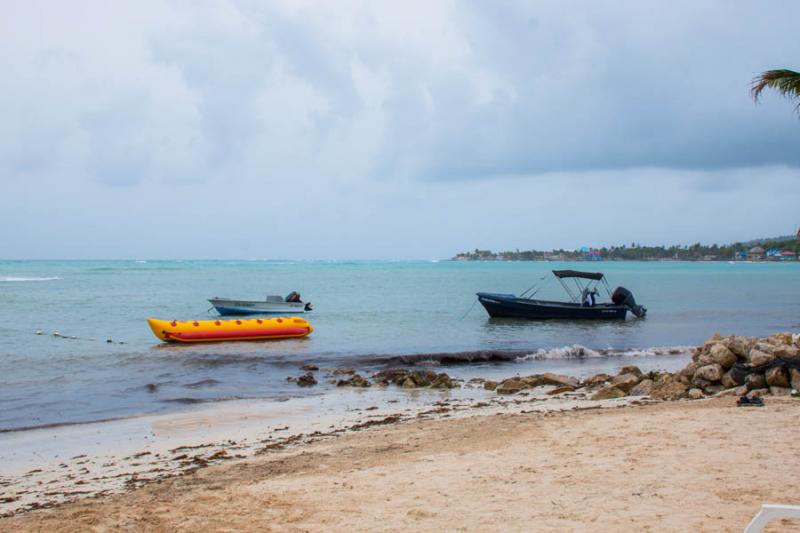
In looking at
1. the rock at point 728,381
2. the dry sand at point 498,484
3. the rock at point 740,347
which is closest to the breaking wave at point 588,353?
the rock at point 740,347

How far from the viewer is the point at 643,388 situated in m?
12.6

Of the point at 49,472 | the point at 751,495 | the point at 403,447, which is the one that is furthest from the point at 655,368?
the point at 49,472

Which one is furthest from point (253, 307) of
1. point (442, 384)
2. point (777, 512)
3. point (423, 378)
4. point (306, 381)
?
point (777, 512)

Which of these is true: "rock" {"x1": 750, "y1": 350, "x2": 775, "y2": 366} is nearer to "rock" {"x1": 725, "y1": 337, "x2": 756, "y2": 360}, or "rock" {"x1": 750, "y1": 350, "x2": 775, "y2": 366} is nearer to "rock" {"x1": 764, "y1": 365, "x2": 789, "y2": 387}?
"rock" {"x1": 764, "y1": 365, "x2": 789, "y2": 387}

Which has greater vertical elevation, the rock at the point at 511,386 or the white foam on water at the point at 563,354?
the rock at the point at 511,386

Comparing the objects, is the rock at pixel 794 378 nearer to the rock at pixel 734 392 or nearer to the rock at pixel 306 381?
the rock at pixel 734 392

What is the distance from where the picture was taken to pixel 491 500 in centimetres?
588

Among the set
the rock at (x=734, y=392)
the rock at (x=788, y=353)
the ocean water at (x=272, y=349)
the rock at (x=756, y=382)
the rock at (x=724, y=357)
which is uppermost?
the rock at (x=788, y=353)

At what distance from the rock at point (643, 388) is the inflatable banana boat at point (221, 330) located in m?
14.6

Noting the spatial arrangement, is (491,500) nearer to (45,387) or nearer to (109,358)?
(45,387)

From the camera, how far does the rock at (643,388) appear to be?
486 inches

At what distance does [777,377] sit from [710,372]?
1139 millimetres

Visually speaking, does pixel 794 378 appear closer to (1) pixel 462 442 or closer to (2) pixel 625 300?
(1) pixel 462 442

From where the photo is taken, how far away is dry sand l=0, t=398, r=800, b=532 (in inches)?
214
